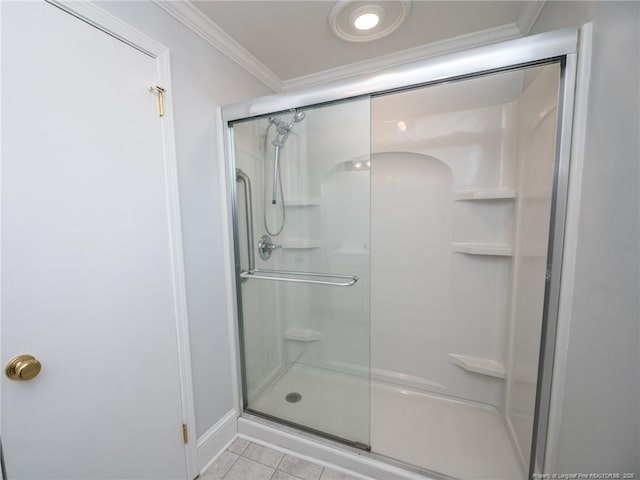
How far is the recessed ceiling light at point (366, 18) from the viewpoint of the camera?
130 cm

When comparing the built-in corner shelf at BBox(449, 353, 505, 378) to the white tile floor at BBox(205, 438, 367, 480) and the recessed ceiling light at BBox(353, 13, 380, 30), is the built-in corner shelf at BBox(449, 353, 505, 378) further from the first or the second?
the recessed ceiling light at BBox(353, 13, 380, 30)

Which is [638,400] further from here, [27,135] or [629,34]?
[27,135]

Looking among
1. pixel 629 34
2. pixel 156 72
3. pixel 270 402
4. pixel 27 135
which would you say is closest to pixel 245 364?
pixel 270 402

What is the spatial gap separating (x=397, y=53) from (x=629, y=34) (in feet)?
4.09

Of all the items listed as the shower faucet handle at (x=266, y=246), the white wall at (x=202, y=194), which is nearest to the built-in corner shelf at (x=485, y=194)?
the shower faucet handle at (x=266, y=246)

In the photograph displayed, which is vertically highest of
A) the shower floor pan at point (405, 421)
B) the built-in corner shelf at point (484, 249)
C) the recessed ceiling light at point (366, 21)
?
the recessed ceiling light at point (366, 21)

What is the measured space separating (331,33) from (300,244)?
4.16ft

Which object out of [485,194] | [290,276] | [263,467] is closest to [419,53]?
[485,194]

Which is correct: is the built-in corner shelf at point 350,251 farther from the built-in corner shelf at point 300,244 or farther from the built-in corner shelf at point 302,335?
the built-in corner shelf at point 302,335

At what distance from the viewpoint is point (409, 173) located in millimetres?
1961

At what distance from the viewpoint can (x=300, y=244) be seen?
173cm

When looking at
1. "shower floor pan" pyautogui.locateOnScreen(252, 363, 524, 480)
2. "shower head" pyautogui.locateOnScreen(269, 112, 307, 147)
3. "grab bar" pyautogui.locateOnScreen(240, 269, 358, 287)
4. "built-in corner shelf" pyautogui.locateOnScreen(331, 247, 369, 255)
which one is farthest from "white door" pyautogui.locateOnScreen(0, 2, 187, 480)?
"built-in corner shelf" pyautogui.locateOnScreen(331, 247, 369, 255)

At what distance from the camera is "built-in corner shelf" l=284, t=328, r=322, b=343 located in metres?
1.79

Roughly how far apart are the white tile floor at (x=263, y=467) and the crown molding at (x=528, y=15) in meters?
2.57
